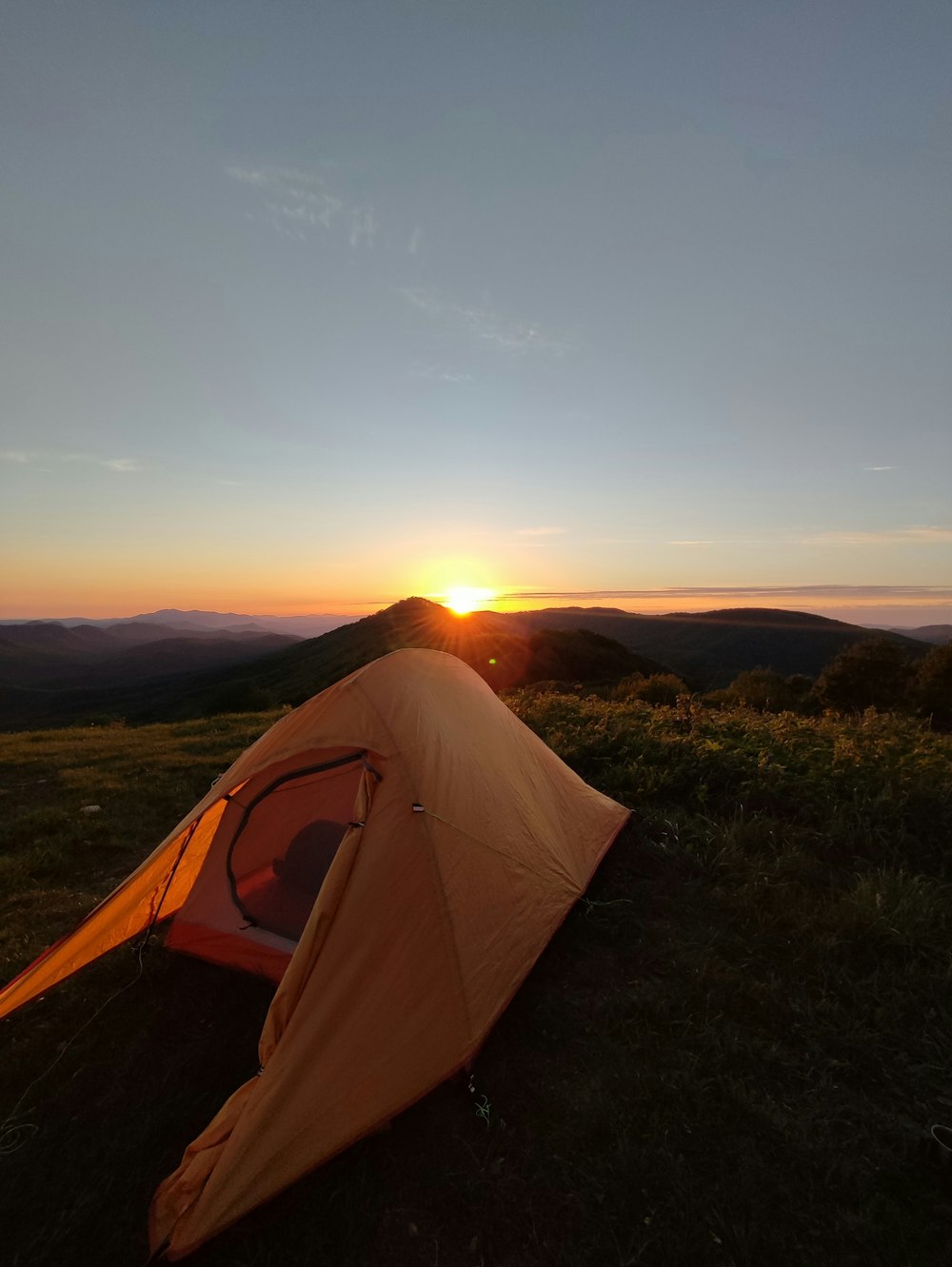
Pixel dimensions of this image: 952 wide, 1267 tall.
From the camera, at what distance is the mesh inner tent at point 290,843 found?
220 inches

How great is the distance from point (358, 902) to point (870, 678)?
134 feet

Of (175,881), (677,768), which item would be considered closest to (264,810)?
(175,881)

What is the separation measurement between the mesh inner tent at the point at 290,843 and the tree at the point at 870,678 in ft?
121

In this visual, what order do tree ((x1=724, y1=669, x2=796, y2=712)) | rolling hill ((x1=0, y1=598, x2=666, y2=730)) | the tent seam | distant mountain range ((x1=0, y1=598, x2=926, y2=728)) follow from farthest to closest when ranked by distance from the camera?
distant mountain range ((x1=0, y1=598, x2=926, y2=728))
rolling hill ((x1=0, y1=598, x2=666, y2=730))
tree ((x1=724, y1=669, x2=796, y2=712))
the tent seam

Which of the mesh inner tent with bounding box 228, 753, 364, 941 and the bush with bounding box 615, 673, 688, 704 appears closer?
the mesh inner tent with bounding box 228, 753, 364, 941

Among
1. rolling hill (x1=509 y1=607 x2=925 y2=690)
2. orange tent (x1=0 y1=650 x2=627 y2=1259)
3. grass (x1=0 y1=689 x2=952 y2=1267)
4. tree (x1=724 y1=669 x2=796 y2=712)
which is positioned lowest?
rolling hill (x1=509 y1=607 x2=925 y2=690)

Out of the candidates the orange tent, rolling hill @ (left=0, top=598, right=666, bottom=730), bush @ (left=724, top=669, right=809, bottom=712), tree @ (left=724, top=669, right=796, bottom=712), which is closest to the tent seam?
the orange tent

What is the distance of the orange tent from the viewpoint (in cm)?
358

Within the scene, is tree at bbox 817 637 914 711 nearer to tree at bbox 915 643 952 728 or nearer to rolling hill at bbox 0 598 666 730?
tree at bbox 915 643 952 728

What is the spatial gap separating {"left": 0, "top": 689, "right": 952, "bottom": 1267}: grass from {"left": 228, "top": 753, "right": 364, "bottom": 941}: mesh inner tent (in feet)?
2.19

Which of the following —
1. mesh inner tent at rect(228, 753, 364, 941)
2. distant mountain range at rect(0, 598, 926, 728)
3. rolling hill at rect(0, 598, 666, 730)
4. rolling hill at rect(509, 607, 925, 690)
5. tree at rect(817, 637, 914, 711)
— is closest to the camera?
mesh inner tent at rect(228, 753, 364, 941)

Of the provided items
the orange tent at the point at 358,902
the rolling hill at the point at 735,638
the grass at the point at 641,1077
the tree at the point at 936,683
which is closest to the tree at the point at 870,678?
the tree at the point at 936,683

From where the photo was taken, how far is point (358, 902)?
4.17 m

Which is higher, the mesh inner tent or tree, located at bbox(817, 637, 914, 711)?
the mesh inner tent
